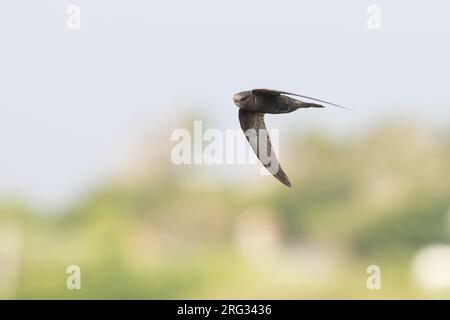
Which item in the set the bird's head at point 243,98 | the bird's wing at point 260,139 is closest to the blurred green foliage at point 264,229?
the bird's wing at point 260,139

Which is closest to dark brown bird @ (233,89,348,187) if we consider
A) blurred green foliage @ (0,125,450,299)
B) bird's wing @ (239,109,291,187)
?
bird's wing @ (239,109,291,187)

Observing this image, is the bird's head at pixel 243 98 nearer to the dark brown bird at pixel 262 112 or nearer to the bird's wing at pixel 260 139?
the dark brown bird at pixel 262 112

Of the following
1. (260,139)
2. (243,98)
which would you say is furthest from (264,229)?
(243,98)

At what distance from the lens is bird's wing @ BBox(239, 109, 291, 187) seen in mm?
8758

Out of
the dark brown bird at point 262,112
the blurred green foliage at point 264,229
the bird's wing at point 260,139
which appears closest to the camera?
the dark brown bird at point 262,112

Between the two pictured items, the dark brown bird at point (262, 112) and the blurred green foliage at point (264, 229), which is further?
the blurred green foliage at point (264, 229)

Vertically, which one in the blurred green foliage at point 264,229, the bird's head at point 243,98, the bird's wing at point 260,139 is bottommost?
the blurred green foliage at point 264,229

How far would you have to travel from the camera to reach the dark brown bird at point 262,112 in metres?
8.48

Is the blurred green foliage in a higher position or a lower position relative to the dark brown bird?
lower

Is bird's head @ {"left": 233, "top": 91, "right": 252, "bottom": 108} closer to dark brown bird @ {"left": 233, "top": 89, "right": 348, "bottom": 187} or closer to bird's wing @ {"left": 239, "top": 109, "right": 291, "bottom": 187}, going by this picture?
dark brown bird @ {"left": 233, "top": 89, "right": 348, "bottom": 187}

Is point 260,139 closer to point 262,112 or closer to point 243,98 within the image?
point 262,112

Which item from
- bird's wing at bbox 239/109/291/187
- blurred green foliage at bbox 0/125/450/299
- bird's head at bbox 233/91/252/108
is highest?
bird's head at bbox 233/91/252/108

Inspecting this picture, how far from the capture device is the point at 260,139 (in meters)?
8.90
